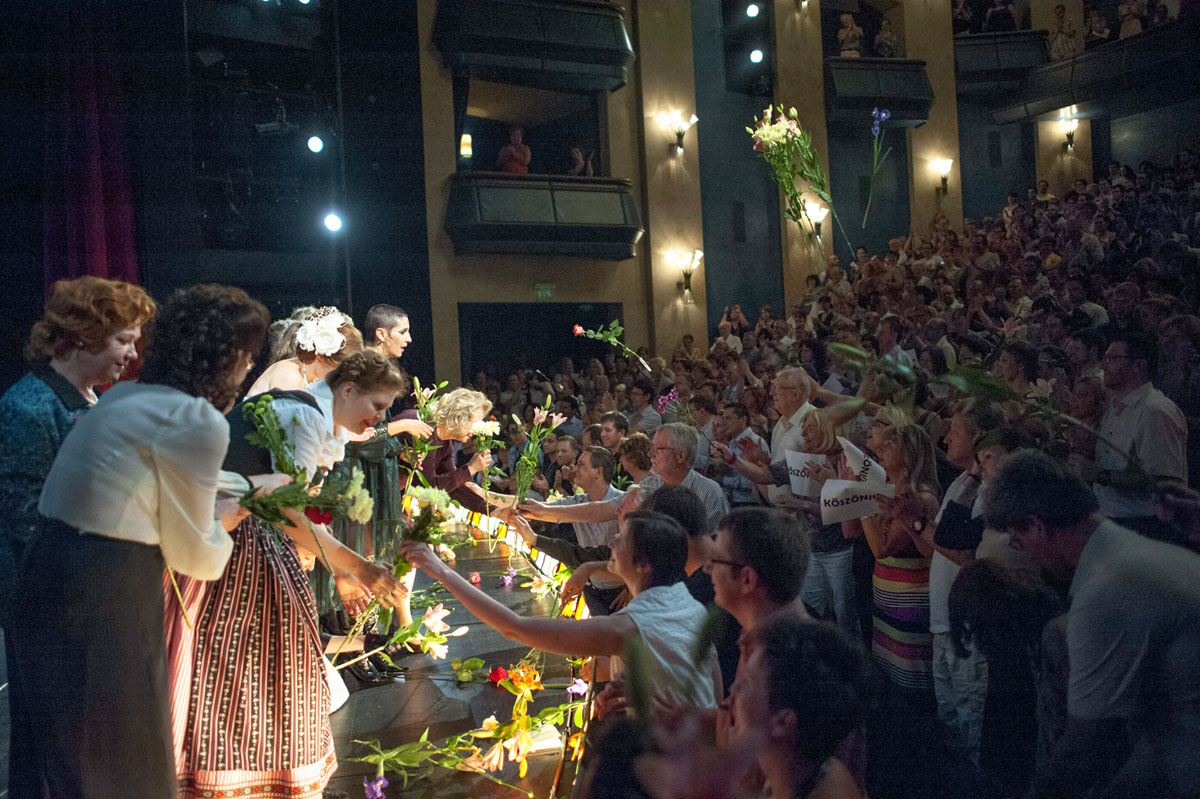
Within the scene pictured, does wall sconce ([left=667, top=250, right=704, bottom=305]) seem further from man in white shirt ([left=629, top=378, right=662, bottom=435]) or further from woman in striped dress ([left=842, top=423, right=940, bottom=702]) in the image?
woman in striped dress ([left=842, top=423, right=940, bottom=702])

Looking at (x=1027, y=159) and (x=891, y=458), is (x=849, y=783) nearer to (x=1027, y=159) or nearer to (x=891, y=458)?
(x=891, y=458)

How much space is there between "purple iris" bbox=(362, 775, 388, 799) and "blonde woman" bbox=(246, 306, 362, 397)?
1.42 metres

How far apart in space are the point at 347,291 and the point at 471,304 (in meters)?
2.19

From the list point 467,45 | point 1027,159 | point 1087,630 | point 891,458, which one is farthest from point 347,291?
point 1027,159

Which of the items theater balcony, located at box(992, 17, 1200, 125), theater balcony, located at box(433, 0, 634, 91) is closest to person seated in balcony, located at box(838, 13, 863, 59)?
theater balcony, located at box(992, 17, 1200, 125)

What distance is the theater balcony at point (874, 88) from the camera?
1375 centimetres

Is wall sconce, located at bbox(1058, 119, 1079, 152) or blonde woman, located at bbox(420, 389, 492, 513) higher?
wall sconce, located at bbox(1058, 119, 1079, 152)

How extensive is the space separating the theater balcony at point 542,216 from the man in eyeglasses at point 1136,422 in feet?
30.1

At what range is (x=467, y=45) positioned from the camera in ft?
37.8

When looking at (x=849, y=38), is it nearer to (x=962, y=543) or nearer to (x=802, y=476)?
(x=802, y=476)

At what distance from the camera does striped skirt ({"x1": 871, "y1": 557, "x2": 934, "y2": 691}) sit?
125 inches

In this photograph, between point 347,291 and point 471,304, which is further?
point 471,304

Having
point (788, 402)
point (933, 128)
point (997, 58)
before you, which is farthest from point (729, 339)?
point (997, 58)

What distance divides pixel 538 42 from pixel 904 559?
34.0ft
